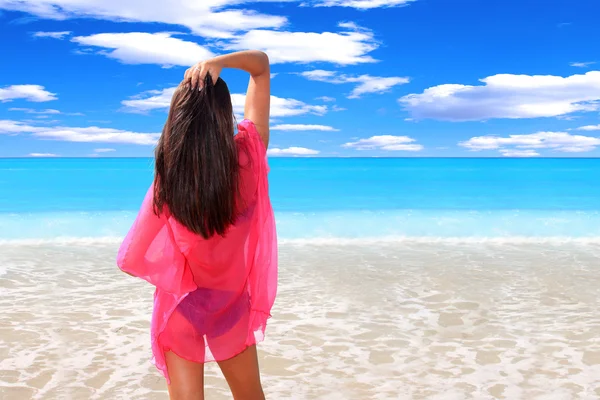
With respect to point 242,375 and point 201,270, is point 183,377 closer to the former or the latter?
point 242,375

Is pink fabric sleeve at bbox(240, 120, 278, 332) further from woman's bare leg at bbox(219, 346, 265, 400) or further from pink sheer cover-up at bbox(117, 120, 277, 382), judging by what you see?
woman's bare leg at bbox(219, 346, 265, 400)

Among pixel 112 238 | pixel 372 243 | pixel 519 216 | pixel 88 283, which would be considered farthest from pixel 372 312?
pixel 519 216

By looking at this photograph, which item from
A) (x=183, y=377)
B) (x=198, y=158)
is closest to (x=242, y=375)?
Answer: (x=183, y=377)

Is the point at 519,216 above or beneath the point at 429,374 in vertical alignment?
above

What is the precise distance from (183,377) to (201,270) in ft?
1.22

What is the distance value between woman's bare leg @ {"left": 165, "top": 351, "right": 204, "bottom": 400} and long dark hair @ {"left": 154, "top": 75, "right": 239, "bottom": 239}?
1.56ft

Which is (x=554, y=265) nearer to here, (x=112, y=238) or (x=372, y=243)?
(x=372, y=243)

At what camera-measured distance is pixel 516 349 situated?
4797 mm

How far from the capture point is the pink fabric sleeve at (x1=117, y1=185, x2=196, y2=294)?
2.08 meters

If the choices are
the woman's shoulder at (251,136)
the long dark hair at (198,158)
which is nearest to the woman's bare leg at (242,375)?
the long dark hair at (198,158)

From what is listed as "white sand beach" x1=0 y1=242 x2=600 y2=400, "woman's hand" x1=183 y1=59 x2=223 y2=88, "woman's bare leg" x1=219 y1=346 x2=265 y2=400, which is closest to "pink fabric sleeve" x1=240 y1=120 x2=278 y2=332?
"woman's bare leg" x1=219 y1=346 x2=265 y2=400

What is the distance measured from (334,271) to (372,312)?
2041 mm

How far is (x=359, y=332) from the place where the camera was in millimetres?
5258

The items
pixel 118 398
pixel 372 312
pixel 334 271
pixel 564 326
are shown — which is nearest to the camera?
pixel 118 398
